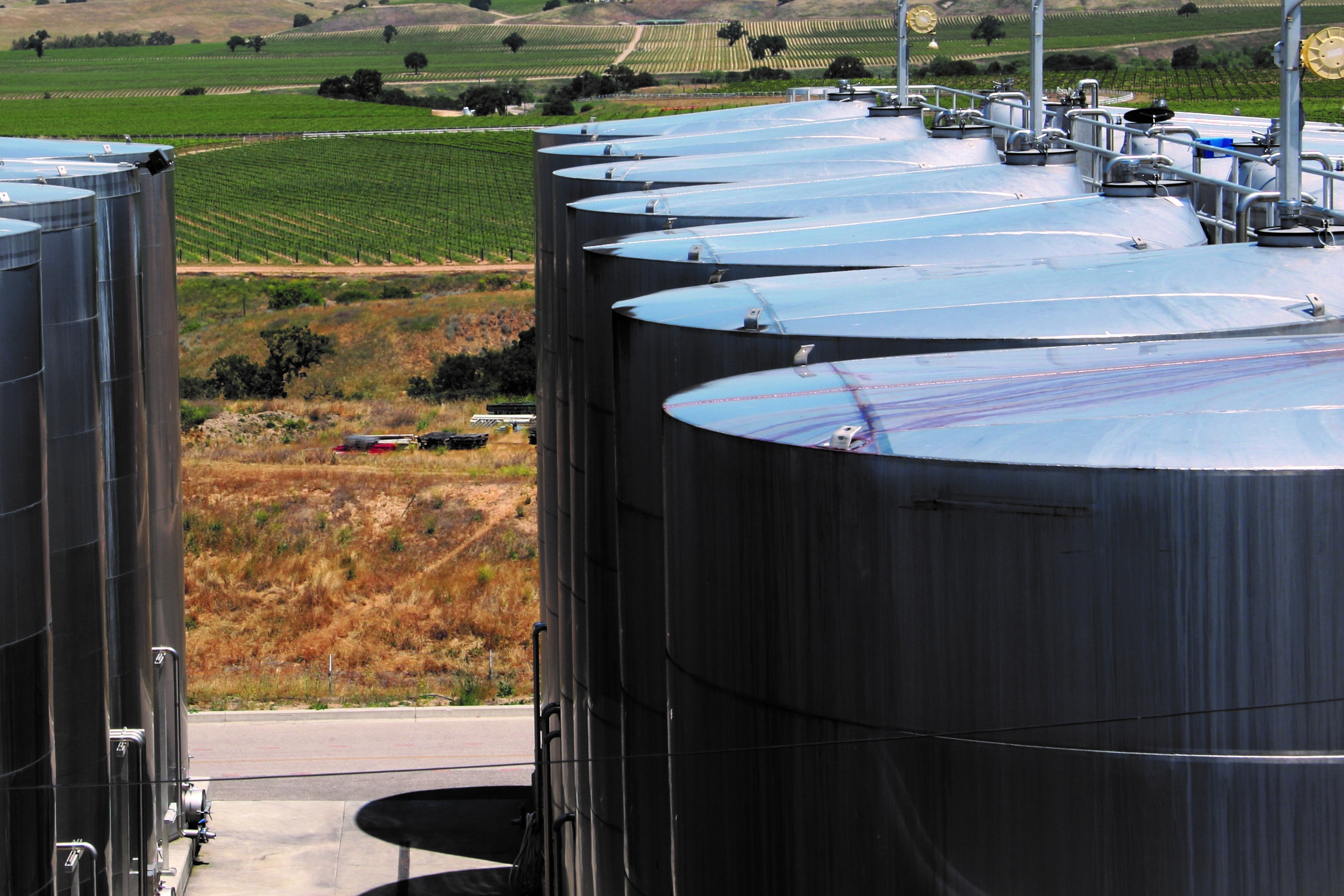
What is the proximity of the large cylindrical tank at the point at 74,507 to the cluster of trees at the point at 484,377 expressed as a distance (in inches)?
1913

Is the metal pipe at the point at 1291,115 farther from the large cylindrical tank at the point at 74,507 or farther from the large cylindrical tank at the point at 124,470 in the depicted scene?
the large cylindrical tank at the point at 124,470

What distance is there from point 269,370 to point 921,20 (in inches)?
1827

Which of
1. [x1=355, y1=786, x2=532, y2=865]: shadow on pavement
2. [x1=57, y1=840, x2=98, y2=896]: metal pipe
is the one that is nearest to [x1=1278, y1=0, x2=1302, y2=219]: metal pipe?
[x1=57, y1=840, x2=98, y2=896]: metal pipe

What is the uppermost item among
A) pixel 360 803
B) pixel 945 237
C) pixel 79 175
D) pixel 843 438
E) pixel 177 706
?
pixel 79 175

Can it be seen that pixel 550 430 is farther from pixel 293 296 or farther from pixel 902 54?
pixel 293 296

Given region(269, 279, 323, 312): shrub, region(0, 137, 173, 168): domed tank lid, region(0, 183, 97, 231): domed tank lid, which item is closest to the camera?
region(0, 183, 97, 231): domed tank lid

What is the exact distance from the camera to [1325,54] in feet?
34.7

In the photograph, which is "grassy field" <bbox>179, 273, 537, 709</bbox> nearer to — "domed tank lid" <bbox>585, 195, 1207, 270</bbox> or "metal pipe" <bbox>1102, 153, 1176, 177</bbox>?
"domed tank lid" <bbox>585, 195, 1207, 270</bbox>

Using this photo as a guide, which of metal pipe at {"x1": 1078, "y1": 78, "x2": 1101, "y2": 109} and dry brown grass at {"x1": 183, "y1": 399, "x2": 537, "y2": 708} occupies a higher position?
metal pipe at {"x1": 1078, "y1": 78, "x2": 1101, "y2": 109}

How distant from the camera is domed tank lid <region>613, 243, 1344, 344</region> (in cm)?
884

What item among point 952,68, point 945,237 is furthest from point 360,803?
point 952,68

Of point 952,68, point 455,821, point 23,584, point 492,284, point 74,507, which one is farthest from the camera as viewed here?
point 952,68

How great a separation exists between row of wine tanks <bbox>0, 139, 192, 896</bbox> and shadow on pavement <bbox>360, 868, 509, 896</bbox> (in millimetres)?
2523

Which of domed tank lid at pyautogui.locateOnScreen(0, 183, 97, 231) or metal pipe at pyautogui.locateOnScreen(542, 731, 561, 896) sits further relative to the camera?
metal pipe at pyautogui.locateOnScreen(542, 731, 561, 896)
